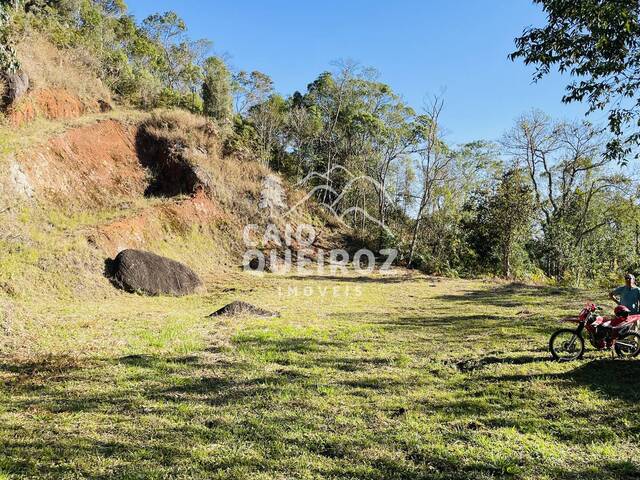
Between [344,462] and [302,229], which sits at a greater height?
[302,229]

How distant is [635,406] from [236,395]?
518 cm

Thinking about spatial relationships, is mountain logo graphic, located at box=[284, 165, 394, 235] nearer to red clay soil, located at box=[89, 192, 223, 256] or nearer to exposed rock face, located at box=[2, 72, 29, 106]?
red clay soil, located at box=[89, 192, 223, 256]

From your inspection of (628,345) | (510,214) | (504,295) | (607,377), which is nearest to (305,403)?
(607,377)

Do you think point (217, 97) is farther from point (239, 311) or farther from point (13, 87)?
point (239, 311)

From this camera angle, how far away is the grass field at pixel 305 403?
3953 mm

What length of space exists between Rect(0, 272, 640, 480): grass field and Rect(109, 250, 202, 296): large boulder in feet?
12.0

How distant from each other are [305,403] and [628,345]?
5.97 m

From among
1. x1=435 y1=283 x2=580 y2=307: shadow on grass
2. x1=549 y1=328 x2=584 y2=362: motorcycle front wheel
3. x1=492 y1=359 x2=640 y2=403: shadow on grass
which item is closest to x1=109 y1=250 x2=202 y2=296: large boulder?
x1=435 y1=283 x2=580 y2=307: shadow on grass

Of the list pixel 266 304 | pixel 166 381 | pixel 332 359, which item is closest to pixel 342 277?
pixel 266 304

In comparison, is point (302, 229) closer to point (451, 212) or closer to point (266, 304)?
point (451, 212)

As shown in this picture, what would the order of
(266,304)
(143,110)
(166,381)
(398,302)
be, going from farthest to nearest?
(143,110) → (398,302) → (266,304) → (166,381)

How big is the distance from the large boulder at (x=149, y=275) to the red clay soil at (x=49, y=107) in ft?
25.8

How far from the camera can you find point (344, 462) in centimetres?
399

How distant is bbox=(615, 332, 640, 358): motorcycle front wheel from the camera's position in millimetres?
7426
